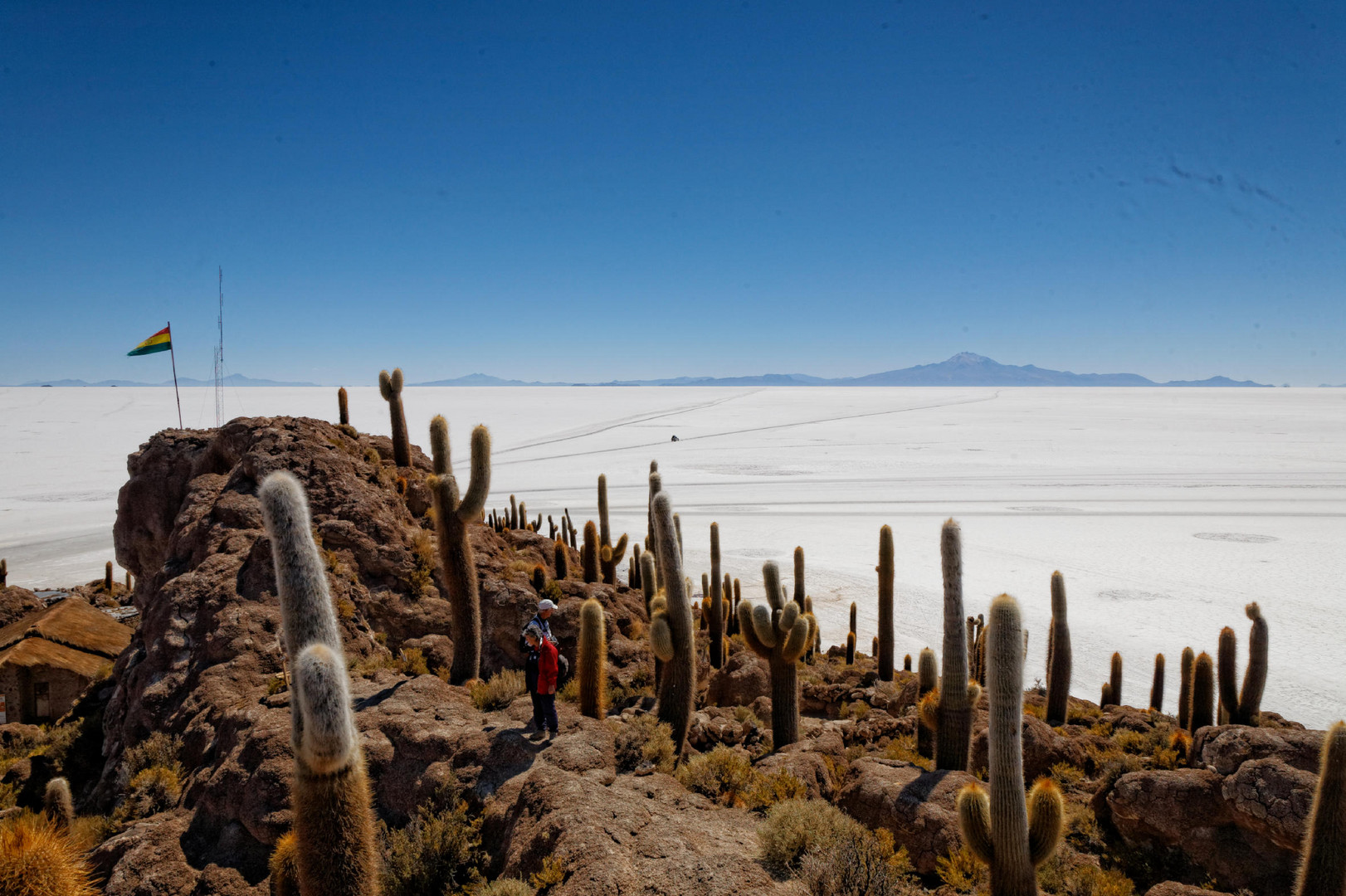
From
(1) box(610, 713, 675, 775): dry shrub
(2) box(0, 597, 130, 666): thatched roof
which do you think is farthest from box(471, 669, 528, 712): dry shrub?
(2) box(0, 597, 130, 666): thatched roof

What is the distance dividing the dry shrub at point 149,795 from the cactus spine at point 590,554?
8578mm

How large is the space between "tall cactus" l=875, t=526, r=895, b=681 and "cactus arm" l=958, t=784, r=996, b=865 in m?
8.09

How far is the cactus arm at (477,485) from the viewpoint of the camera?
9359 millimetres

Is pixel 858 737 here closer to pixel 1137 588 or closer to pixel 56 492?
pixel 1137 588

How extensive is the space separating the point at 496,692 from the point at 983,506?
31.3m

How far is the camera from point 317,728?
3469mm

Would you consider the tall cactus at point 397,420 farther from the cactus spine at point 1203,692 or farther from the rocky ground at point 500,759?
the cactus spine at point 1203,692

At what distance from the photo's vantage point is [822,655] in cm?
1587

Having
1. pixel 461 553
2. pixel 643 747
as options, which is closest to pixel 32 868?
pixel 643 747

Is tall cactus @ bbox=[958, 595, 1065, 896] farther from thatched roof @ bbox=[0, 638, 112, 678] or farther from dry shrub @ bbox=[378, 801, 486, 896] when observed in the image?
thatched roof @ bbox=[0, 638, 112, 678]

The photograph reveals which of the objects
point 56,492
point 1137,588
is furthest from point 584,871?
point 56,492

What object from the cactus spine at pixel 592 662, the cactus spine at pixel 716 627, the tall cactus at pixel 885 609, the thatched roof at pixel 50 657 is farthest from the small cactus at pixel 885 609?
the thatched roof at pixel 50 657

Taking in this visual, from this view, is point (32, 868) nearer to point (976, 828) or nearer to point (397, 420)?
point (976, 828)

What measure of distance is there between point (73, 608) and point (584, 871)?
46.3ft
